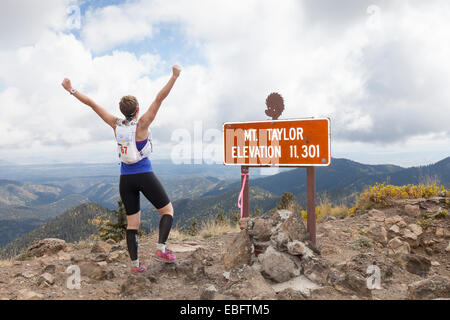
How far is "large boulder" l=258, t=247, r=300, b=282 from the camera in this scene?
468 centimetres

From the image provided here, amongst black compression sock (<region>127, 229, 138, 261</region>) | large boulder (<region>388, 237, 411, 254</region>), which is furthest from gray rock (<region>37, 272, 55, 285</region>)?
large boulder (<region>388, 237, 411, 254</region>)

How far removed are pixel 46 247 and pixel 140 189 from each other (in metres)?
4.24

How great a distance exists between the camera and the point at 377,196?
33.3ft

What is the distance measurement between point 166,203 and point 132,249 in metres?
0.99

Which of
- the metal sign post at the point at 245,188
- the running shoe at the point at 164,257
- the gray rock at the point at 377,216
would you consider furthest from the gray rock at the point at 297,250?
the gray rock at the point at 377,216

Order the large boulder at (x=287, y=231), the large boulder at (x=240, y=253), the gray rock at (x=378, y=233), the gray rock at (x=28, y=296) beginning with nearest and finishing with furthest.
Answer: the gray rock at (x=28, y=296), the large boulder at (x=287, y=231), the large boulder at (x=240, y=253), the gray rock at (x=378, y=233)

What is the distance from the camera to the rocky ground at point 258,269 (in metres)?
4.21

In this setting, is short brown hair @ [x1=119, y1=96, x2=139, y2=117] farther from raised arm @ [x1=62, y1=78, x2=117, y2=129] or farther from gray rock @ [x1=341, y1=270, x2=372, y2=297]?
gray rock @ [x1=341, y1=270, x2=372, y2=297]

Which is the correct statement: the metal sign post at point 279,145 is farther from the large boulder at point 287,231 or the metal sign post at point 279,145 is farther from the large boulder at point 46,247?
the large boulder at point 46,247

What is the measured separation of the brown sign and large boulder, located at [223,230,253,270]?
1801 millimetres

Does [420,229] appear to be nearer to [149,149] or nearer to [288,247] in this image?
[288,247]

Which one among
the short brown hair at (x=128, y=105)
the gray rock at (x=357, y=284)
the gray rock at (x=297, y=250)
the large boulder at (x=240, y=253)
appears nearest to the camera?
the gray rock at (x=357, y=284)

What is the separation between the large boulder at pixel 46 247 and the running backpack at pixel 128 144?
167 inches
